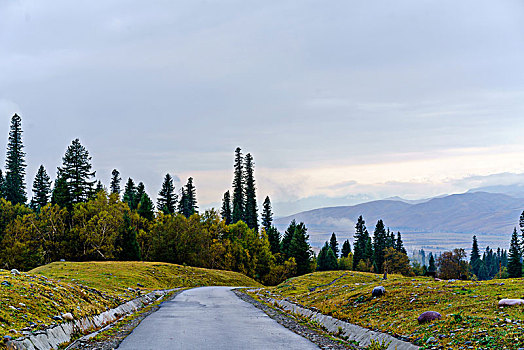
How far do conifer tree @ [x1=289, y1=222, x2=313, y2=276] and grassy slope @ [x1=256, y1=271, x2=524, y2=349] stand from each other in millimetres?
87161

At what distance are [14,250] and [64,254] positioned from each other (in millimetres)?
8236

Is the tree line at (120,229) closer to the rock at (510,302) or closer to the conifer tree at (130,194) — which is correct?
the conifer tree at (130,194)

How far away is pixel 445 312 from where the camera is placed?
49.6 ft

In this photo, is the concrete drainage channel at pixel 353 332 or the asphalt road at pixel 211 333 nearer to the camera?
the concrete drainage channel at pixel 353 332

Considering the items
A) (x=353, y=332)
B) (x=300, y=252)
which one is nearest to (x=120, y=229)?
(x=300, y=252)

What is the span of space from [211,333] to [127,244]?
2732 inches

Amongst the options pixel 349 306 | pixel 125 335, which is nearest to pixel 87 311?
pixel 125 335

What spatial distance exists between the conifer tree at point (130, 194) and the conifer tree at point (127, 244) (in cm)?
4014

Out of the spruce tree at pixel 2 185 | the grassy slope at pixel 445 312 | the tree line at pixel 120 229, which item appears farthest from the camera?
the spruce tree at pixel 2 185

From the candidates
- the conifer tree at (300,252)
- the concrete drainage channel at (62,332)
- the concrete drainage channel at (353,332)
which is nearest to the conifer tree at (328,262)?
the conifer tree at (300,252)

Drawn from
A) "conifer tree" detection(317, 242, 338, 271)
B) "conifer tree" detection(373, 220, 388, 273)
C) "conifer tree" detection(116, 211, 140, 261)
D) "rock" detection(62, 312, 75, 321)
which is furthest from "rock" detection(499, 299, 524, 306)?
"conifer tree" detection(373, 220, 388, 273)

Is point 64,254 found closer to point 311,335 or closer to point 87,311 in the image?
point 87,311

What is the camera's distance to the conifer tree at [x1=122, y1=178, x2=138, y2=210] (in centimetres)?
12169

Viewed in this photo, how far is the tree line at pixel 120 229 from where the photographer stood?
76.9 m
